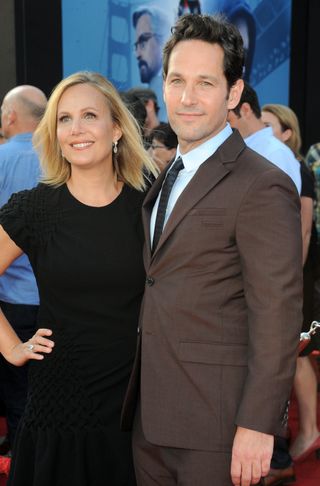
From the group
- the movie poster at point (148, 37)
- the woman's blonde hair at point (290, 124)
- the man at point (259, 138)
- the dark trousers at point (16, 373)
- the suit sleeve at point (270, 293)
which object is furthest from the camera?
Result: the movie poster at point (148, 37)

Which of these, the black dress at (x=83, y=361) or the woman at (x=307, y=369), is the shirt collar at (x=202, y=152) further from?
the woman at (x=307, y=369)

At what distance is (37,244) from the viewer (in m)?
2.57

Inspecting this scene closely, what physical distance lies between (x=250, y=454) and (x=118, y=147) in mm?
1373

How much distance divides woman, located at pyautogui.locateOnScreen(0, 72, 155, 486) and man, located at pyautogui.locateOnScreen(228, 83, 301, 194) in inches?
63.4

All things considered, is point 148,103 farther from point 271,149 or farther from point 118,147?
point 118,147

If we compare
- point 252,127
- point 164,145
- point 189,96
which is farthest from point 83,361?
point 164,145

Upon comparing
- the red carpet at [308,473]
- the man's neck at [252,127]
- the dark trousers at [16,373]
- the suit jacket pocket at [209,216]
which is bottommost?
the red carpet at [308,473]

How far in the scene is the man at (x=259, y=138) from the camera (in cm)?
405

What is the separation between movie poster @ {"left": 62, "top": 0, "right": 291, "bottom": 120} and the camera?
622 cm

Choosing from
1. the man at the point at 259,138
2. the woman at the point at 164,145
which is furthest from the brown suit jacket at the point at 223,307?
the woman at the point at 164,145

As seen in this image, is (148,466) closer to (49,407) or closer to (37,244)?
(49,407)

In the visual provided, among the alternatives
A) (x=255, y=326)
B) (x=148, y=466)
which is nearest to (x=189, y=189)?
(x=255, y=326)

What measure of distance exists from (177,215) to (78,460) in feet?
3.26

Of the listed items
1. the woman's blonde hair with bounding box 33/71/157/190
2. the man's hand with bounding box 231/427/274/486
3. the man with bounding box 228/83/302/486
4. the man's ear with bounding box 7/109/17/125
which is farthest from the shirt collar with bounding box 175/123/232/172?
A: the man's ear with bounding box 7/109/17/125
